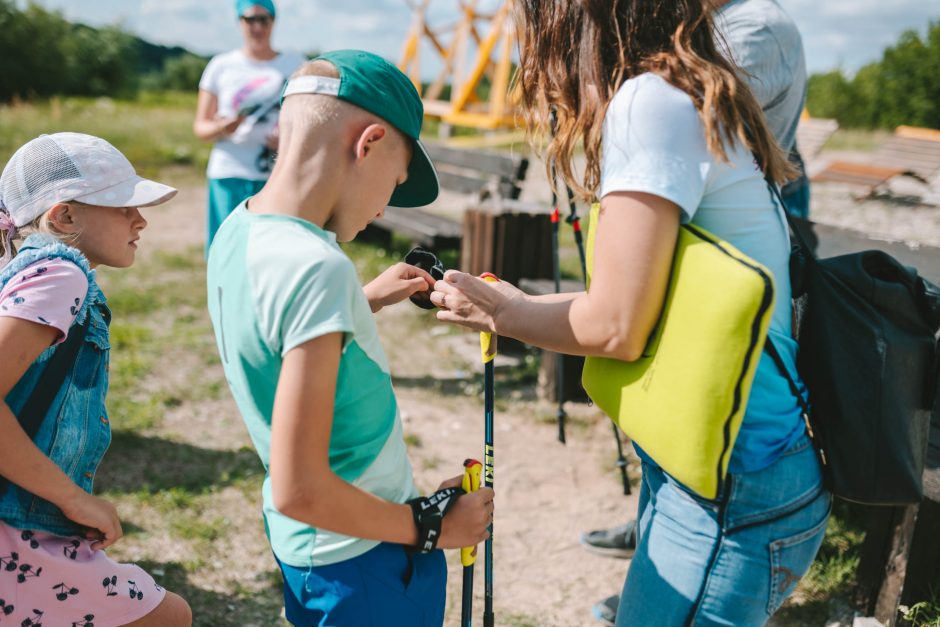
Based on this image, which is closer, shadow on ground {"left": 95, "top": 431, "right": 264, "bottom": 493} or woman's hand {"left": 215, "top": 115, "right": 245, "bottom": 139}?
shadow on ground {"left": 95, "top": 431, "right": 264, "bottom": 493}

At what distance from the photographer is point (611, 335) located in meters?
1.51

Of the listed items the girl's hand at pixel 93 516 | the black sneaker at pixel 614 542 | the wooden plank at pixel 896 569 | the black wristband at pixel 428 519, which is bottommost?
the black sneaker at pixel 614 542

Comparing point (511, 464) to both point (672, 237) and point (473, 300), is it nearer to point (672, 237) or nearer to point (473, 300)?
point (473, 300)

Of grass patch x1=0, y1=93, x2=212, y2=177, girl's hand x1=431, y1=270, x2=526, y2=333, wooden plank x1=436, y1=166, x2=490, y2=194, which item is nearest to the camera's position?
girl's hand x1=431, y1=270, x2=526, y2=333

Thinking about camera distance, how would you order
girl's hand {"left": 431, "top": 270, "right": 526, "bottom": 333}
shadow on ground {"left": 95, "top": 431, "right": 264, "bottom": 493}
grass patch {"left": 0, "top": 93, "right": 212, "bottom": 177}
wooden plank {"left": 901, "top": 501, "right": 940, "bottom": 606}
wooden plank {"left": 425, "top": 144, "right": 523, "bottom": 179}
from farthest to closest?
grass patch {"left": 0, "top": 93, "right": 212, "bottom": 177}
wooden plank {"left": 425, "top": 144, "right": 523, "bottom": 179}
shadow on ground {"left": 95, "top": 431, "right": 264, "bottom": 493}
wooden plank {"left": 901, "top": 501, "right": 940, "bottom": 606}
girl's hand {"left": 431, "top": 270, "right": 526, "bottom": 333}

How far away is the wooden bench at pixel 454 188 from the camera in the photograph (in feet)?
23.9

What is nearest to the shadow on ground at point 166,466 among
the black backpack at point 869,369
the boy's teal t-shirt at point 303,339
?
the boy's teal t-shirt at point 303,339

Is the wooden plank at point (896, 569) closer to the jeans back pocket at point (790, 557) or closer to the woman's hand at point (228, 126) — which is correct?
the jeans back pocket at point (790, 557)

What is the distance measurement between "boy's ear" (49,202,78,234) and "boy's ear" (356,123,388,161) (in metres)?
0.94

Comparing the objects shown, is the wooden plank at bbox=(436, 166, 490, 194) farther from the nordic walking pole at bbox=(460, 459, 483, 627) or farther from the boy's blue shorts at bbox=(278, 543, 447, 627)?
the boy's blue shorts at bbox=(278, 543, 447, 627)

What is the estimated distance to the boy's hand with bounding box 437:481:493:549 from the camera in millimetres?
1551

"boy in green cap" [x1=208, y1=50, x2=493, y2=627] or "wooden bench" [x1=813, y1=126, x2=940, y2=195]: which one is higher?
"wooden bench" [x1=813, y1=126, x2=940, y2=195]

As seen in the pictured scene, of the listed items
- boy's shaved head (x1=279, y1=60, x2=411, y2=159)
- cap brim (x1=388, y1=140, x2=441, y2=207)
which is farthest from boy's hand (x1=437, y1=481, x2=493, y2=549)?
boy's shaved head (x1=279, y1=60, x2=411, y2=159)

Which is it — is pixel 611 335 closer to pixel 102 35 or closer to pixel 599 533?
pixel 599 533
